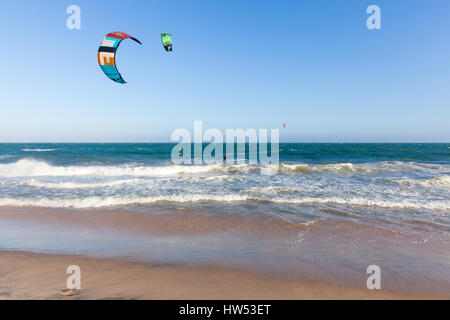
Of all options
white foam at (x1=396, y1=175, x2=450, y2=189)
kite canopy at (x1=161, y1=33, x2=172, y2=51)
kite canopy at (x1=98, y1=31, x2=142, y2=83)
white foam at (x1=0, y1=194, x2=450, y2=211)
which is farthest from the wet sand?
kite canopy at (x1=161, y1=33, x2=172, y2=51)

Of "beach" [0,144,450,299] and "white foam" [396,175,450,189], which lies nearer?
"beach" [0,144,450,299]

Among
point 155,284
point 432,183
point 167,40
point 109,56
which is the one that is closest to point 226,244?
point 155,284

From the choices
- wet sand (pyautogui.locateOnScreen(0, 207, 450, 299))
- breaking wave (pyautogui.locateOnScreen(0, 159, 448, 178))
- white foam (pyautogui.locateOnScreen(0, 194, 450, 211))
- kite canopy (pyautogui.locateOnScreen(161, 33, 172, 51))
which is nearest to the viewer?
wet sand (pyautogui.locateOnScreen(0, 207, 450, 299))

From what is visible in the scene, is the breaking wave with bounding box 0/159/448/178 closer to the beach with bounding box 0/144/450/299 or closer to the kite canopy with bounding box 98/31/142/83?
the beach with bounding box 0/144/450/299

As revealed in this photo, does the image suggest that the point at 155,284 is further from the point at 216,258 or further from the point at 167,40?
the point at 167,40

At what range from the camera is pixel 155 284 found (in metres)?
3.47

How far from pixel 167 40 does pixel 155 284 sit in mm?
12681

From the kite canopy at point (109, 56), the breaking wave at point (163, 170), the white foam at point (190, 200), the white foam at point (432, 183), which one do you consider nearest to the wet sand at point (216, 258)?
the white foam at point (190, 200)

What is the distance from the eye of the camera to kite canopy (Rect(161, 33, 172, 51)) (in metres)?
12.5

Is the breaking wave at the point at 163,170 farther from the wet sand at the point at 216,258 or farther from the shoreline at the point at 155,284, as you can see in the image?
the shoreline at the point at 155,284

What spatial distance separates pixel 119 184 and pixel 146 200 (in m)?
4.36

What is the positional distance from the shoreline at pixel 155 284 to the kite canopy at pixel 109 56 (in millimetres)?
7335

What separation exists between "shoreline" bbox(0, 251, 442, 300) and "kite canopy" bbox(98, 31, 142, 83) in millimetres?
7335
